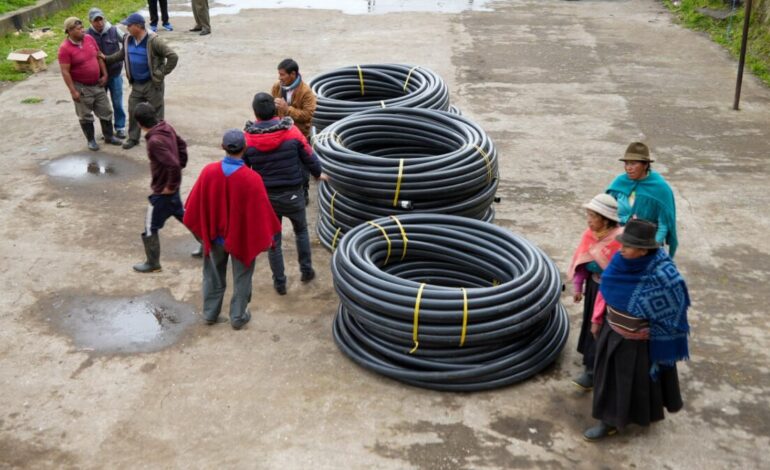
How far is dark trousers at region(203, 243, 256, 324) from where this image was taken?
5.65 metres

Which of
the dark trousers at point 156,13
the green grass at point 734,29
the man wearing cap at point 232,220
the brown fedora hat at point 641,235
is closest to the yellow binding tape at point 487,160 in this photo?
the man wearing cap at point 232,220

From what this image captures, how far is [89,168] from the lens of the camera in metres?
8.77

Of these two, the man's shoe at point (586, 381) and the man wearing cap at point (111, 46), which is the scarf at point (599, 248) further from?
the man wearing cap at point (111, 46)

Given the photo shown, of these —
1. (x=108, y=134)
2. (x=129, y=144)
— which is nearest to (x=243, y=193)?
(x=129, y=144)

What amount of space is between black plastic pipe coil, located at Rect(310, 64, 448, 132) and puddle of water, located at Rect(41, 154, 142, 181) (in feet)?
7.89

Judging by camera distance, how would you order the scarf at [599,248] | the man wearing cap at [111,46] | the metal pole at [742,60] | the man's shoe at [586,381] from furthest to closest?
the metal pole at [742,60] → the man wearing cap at [111,46] → the man's shoe at [586,381] → the scarf at [599,248]

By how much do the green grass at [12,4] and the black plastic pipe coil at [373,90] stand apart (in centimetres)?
891

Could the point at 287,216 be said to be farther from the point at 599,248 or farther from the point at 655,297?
the point at 655,297

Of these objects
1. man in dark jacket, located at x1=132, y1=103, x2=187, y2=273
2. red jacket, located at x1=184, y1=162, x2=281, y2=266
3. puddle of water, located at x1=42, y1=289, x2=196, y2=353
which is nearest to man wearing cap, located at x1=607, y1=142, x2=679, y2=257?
red jacket, located at x1=184, y1=162, x2=281, y2=266

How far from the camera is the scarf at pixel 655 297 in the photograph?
4137 millimetres

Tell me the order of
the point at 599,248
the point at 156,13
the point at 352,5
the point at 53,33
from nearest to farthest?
the point at 599,248 < the point at 53,33 < the point at 156,13 < the point at 352,5

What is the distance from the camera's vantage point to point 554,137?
987 centimetres

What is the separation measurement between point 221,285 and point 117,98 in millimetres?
4829

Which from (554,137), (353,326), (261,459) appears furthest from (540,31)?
(261,459)
